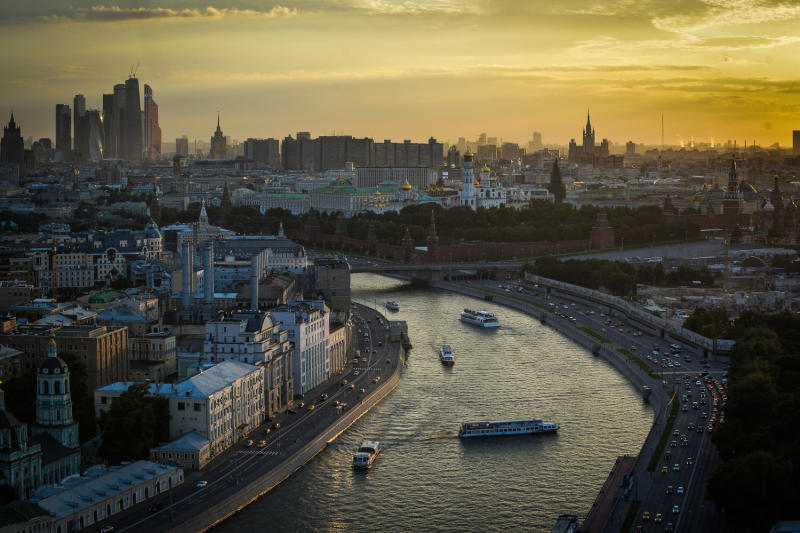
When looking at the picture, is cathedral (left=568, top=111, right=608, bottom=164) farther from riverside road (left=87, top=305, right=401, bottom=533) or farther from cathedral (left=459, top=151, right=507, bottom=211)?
riverside road (left=87, top=305, right=401, bottom=533)

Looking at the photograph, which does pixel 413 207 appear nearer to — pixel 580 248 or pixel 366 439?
pixel 580 248

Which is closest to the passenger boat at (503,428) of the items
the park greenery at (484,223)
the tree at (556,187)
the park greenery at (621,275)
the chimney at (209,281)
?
the chimney at (209,281)

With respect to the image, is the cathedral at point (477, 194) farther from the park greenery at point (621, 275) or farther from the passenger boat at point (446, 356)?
the passenger boat at point (446, 356)

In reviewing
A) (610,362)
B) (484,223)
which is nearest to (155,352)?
(610,362)

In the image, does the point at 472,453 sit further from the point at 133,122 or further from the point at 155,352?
the point at 133,122

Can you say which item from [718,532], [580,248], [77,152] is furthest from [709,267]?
[77,152]
